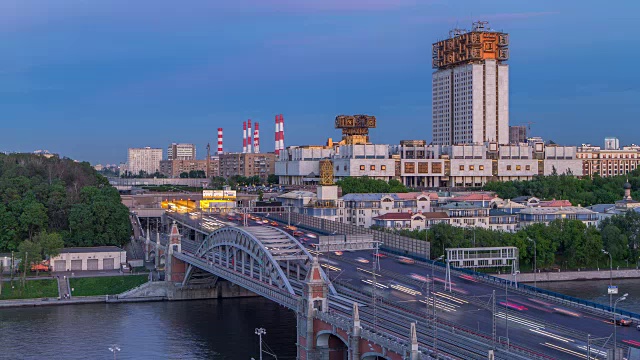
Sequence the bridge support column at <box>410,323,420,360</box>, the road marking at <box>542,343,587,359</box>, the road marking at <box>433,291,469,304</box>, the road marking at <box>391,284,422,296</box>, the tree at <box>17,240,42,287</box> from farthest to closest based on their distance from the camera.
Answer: the tree at <box>17,240,42,287</box>
the road marking at <box>391,284,422,296</box>
the road marking at <box>433,291,469,304</box>
the road marking at <box>542,343,587,359</box>
the bridge support column at <box>410,323,420,360</box>

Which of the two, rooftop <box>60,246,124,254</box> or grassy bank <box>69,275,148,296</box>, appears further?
rooftop <box>60,246,124,254</box>

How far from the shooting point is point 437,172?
12850 centimetres

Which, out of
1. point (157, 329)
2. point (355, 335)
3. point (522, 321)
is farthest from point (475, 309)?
point (157, 329)

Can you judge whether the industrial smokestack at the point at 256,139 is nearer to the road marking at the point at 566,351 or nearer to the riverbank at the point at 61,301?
the riverbank at the point at 61,301

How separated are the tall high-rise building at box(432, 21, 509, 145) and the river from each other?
258 feet

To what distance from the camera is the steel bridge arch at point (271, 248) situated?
4297cm

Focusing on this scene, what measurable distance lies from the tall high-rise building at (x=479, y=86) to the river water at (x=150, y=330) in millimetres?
93083

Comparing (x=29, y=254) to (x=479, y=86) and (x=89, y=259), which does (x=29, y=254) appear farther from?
(x=479, y=86)

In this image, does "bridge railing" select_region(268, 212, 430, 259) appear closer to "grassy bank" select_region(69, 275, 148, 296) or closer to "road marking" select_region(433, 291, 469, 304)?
"road marking" select_region(433, 291, 469, 304)

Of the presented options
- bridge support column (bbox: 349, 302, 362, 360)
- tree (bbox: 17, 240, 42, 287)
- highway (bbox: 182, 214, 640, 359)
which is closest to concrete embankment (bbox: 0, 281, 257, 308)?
tree (bbox: 17, 240, 42, 287)

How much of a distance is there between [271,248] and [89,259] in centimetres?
2707

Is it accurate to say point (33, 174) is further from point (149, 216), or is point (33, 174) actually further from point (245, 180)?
point (245, 180)

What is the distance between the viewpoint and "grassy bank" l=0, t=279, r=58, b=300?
5769 centimetres

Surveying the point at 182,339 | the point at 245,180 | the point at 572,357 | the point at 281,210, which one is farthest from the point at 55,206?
the point at 245,180
